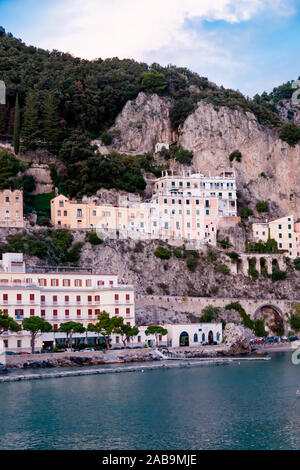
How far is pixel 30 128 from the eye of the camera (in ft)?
321

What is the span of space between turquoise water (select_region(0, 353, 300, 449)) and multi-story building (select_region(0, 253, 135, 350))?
1364 centimetres

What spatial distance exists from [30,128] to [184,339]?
40.6 metres

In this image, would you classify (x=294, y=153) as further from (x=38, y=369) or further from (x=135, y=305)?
(x=38, y=369)

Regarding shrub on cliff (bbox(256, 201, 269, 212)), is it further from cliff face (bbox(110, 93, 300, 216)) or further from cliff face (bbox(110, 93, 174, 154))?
cliff face (bbox(110, 93, 174, 154))

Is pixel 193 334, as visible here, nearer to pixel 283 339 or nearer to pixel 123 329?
pixel 123 329

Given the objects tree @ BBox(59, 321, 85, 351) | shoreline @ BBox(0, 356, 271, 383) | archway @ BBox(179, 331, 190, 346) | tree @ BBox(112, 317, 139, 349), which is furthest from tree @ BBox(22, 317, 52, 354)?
archway @ BBox(179, 331, 190, 346)

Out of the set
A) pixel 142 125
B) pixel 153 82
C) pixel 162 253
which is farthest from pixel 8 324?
pixel 153 82

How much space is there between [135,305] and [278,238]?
2657 cm

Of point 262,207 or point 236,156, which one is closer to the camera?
point 262,207

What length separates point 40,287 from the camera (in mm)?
66688

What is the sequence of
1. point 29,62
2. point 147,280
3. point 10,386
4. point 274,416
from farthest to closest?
point 29,62 → point 147,280 → point 10,386 → point 274,416

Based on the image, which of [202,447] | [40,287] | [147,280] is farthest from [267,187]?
[202,447]

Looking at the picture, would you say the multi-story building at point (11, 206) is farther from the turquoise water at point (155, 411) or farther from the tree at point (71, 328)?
the turquoise water at point (155, 411)

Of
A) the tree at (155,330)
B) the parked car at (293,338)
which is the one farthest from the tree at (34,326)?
the parked car at (293,338)
